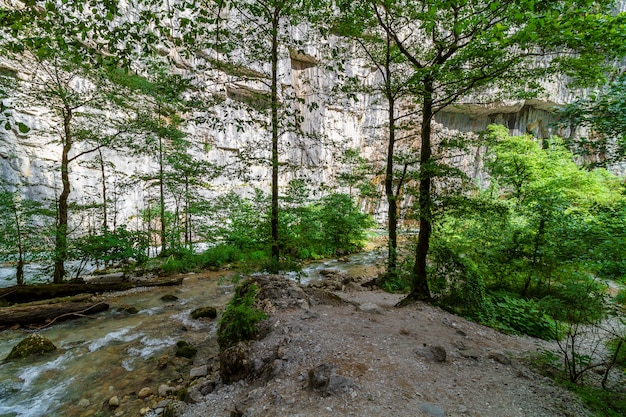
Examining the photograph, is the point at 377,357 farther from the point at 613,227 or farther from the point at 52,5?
the point at 52,5

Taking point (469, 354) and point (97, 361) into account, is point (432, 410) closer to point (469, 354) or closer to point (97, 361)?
point (469, 354)

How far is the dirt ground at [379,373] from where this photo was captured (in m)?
2.45

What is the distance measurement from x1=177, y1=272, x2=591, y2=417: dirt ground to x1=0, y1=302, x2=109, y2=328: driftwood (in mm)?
5053

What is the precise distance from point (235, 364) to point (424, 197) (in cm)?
409

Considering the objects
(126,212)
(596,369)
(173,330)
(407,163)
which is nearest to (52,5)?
(173,330)

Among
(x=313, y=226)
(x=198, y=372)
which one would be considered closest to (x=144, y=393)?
(x=198, y=372)

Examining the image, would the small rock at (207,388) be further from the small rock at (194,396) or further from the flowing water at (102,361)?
the flowing water at (102,361)

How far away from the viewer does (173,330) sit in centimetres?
586

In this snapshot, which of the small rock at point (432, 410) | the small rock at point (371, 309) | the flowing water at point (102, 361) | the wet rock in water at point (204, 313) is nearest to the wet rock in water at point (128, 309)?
the flowing water at point (102, 361)

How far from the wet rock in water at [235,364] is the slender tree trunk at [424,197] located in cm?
367

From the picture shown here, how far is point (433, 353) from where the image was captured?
11.2 ft

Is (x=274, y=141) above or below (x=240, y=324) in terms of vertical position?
above

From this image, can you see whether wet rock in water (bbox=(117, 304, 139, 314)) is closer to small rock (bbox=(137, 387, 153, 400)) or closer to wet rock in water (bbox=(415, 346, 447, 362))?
small rock (bbox=(137, 387, 153, 400))

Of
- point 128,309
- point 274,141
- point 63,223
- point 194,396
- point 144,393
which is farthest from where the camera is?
point 63,223
